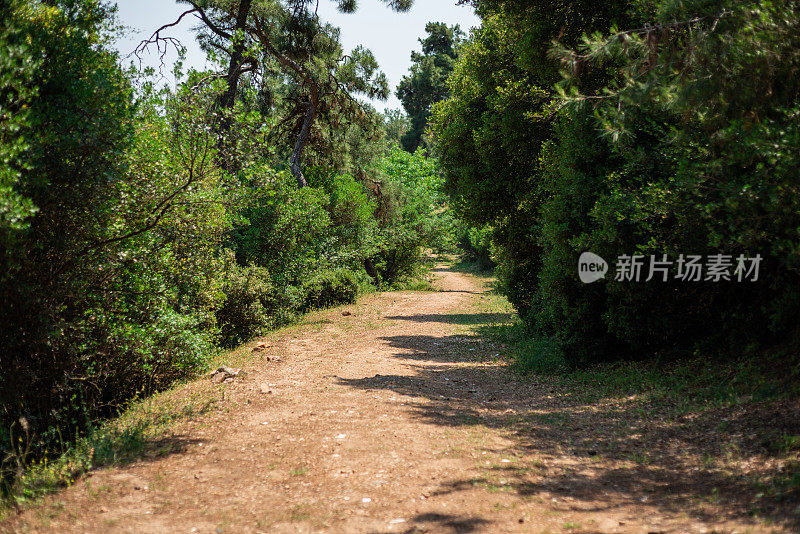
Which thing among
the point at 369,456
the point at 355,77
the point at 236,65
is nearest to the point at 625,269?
the point at 369,456

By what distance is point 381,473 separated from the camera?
16.8 feet

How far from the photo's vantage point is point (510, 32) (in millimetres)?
13969

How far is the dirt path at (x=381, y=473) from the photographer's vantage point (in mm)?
4227

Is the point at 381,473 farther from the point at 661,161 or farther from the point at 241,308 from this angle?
the point at 241,308

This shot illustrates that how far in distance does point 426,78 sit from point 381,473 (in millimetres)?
53312

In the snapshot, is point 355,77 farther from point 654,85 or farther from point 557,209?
point 654,85

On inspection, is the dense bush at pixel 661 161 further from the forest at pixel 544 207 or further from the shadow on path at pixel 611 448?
the shadow on path at pixel 611 448

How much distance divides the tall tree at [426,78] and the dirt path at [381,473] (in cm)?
4843

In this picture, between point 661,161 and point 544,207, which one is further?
point 544,207

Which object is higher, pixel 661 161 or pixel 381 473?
pixel 661 161

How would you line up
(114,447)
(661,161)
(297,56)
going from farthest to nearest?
(297,56) < (661,161) < (114,447)

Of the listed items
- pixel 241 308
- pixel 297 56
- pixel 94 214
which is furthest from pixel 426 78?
pixel 94 214

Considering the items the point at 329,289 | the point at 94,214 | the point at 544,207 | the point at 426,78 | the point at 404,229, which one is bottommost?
the point at 329,289

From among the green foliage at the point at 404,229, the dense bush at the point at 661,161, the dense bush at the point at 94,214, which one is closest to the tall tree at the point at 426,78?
Answer: the green foliage at the point at 404,229
